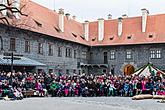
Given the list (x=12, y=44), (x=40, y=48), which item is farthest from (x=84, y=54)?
(x=12, y=44)

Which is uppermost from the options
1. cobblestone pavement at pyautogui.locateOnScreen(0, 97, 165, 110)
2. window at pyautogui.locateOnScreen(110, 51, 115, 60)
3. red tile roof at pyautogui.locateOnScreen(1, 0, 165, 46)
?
red tile roof at pyautogui.locateOnScreen(1, 0, 165, 46)

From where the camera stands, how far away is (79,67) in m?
41.5

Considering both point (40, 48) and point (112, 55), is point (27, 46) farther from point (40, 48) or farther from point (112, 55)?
point (112, 55)

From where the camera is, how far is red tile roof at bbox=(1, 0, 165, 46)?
3552 centimetres

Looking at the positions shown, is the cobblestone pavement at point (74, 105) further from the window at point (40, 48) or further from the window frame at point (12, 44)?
the window at point (40, 48)


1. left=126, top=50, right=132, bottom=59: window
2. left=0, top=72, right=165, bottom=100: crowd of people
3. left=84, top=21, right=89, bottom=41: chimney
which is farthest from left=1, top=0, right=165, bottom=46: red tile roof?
left=0, top=72, right=165, bottom=100: crowd of people

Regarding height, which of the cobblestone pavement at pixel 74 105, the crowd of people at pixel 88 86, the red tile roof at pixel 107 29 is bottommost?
the cobblestone pavement at pixel 74 105

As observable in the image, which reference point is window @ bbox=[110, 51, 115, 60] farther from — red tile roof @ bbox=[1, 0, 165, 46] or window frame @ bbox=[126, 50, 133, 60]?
window frame @ bbox=[126, 50, 133, 60]

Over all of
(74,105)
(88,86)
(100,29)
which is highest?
(100,29)

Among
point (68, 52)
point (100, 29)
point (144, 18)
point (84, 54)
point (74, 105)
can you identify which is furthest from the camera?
point (100, 29)

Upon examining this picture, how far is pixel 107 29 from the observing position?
4475cm

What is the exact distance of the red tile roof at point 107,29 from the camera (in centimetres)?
3552

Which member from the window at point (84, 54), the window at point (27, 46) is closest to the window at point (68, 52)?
the window at point (84, 54)

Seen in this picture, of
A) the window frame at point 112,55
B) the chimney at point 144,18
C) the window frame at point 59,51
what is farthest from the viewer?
the window frame at point 112,55
